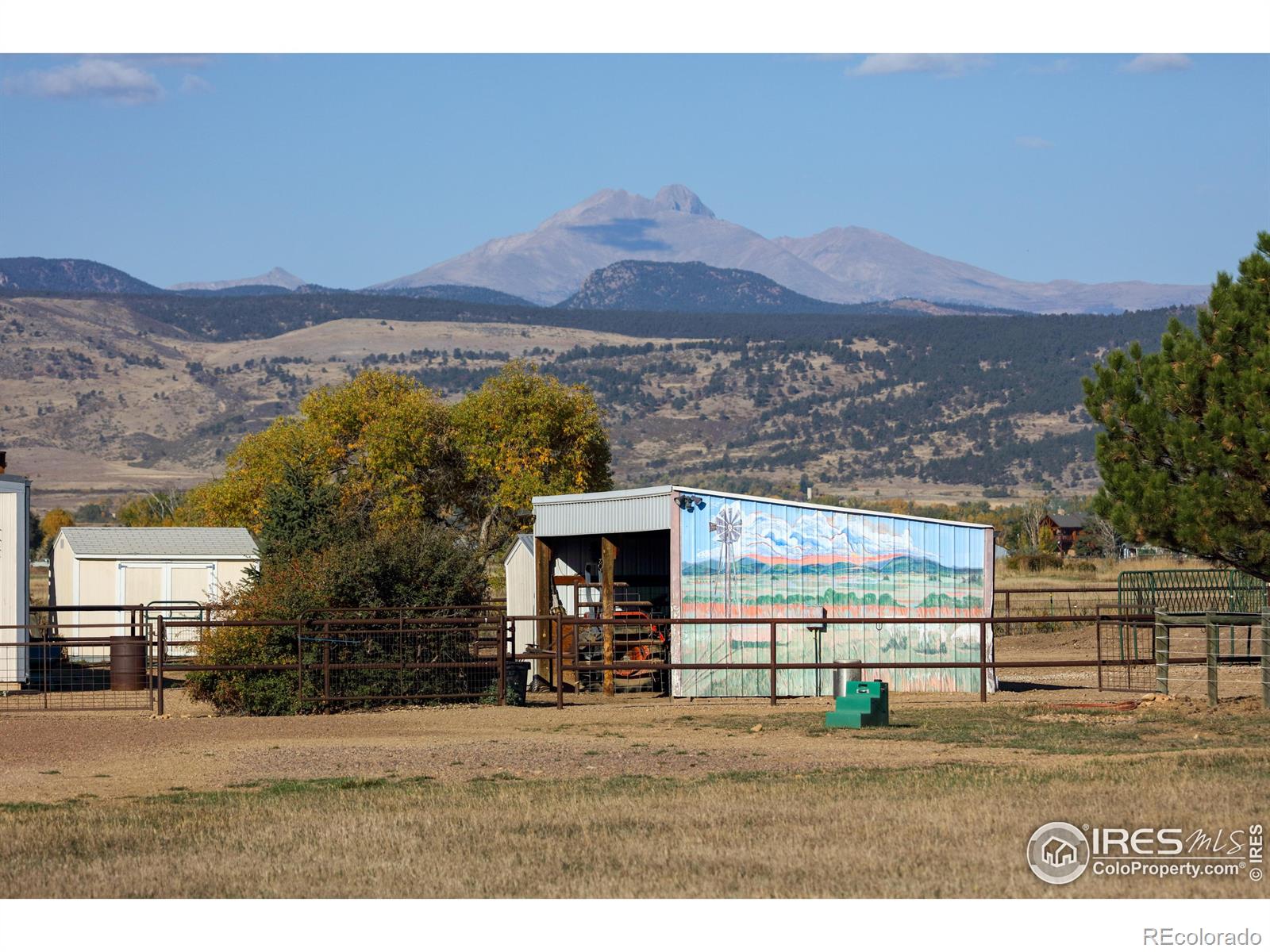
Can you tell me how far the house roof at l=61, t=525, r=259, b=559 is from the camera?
111ft

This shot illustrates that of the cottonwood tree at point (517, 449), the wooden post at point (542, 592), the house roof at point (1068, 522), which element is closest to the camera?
the wooden post at point (542, 592)

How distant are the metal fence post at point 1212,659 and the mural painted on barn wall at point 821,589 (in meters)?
5.20

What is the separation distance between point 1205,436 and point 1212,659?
2.66m

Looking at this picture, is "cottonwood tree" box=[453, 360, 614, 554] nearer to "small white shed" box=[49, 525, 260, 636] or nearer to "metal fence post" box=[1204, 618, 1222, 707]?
"small white shed" box=[49, 525, 260, 636]

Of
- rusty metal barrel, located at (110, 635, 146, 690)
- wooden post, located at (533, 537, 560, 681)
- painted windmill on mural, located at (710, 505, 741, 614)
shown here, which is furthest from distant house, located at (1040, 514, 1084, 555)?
rusty metal barrel, located at (110, 635, 146, 690)

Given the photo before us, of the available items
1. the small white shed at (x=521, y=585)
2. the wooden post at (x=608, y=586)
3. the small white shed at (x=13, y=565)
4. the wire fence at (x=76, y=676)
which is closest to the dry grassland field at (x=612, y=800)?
the wire fence at (x=76, y=676)

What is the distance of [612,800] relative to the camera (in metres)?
12.7

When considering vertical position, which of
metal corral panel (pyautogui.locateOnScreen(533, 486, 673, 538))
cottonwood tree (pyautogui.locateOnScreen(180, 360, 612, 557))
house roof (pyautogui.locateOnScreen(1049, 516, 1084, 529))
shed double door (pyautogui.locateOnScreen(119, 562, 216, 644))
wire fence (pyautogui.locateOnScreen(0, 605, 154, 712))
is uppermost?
cottonwood tree (pyautogui.locateOnScreen(180, 360, 612, 557))

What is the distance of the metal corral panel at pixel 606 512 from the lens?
24094mm

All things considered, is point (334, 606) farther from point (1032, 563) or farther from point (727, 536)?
point (1032, 563)

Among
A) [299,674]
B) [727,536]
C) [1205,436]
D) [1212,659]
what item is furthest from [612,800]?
[727,536]

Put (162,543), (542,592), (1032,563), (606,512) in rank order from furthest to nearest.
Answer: (1032,563) → (162,543) → (542,592) → (606,512)

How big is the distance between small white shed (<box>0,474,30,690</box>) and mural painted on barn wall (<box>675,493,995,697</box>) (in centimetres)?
1068

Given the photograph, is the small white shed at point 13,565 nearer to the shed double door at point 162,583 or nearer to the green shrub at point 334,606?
the green shrub at point 334,606
